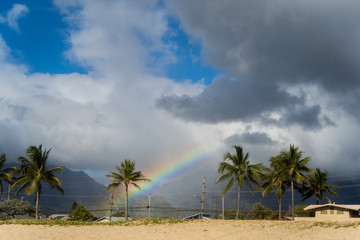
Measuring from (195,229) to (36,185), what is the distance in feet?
93.2

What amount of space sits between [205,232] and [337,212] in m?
37.8

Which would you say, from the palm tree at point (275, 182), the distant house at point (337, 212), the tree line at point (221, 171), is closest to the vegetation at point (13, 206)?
the tree line at point (221, 171)

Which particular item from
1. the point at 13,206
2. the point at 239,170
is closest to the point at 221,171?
the point at 239,170

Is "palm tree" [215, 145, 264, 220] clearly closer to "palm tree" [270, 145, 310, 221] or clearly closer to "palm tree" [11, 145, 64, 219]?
"palm tree" [270, 145, 310, 221]

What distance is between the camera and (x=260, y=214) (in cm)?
7031

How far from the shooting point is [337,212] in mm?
52375

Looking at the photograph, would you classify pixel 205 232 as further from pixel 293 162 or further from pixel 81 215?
pixel 81 215

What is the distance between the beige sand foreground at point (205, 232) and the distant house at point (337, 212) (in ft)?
104

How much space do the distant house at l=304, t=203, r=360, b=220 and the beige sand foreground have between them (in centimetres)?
3177

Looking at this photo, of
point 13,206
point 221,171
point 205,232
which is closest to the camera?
point 205,232

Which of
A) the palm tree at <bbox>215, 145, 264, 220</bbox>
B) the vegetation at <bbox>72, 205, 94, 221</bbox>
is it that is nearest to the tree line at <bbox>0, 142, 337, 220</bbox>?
the palm tree at <bbox>215, 145, 264, 220</bbox>

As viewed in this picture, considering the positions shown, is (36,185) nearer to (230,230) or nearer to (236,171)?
(236,171)

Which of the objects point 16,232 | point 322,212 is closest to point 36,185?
point 16,232

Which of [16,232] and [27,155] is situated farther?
[27,155]
